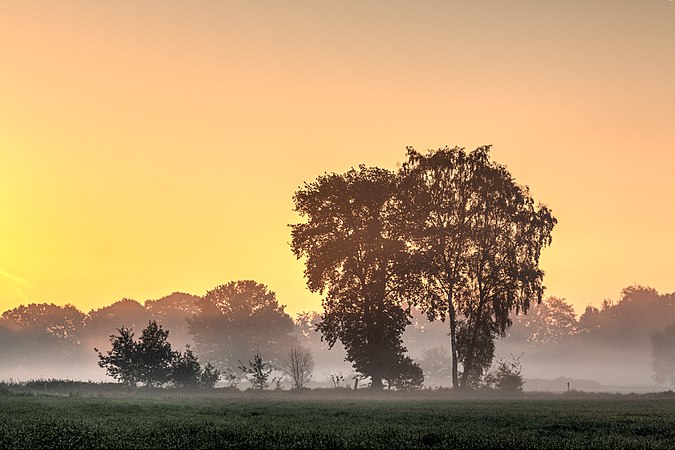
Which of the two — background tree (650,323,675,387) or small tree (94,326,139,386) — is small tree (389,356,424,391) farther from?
background tree (650,323,675,387)

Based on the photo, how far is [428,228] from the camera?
6550 cm

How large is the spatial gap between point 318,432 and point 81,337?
675ft

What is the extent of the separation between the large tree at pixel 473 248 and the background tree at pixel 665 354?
104 m

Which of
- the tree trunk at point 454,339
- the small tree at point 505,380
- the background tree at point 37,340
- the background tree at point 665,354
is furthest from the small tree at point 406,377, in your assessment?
the background tree at point 37,340

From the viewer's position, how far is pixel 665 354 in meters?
147

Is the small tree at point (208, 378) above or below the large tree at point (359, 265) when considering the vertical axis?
below

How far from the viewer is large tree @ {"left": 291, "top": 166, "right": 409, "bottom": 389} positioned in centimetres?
6512

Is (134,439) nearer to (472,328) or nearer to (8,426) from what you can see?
(8,426)

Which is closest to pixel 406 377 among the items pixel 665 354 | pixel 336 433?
pixel 336 433

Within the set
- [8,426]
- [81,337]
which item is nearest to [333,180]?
[8,426]

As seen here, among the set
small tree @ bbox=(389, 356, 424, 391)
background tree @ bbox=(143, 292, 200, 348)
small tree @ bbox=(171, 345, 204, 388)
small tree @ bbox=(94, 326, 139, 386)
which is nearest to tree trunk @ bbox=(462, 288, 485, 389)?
small tree @ bbox=(389, 356, 424, 391)

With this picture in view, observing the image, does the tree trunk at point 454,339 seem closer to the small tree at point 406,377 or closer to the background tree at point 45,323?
the small tree at point 406,377

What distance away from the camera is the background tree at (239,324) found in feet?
429

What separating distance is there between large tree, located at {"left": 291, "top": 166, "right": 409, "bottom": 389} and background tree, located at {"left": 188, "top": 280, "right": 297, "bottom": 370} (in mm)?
66011
